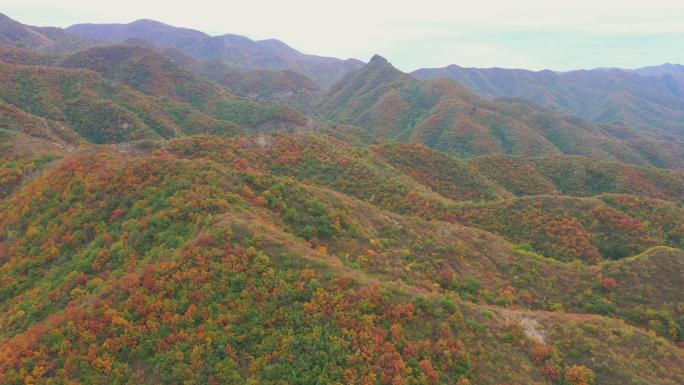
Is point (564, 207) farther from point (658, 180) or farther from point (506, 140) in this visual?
point (506, 140)

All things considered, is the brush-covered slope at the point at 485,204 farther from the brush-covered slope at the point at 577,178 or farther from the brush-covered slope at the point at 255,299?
the brush-covered slope at the point at 577,178

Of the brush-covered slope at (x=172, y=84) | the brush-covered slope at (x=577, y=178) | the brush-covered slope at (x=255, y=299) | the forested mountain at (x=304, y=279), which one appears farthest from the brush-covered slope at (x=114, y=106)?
the brush-covered slope at (x=577, y=178)

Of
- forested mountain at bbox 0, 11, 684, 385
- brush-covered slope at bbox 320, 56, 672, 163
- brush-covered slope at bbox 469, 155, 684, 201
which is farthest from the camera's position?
brush-covered slope at bbox 320, 56, 672, 163

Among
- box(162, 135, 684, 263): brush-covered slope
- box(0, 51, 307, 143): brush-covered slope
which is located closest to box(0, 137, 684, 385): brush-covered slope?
box(162, 135, 684, 263): brush-covered slope

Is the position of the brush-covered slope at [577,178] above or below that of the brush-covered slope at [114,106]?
below

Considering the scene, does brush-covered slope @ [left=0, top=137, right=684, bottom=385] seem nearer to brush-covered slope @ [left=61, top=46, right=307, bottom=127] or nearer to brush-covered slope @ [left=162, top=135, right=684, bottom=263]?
brush-covered slope @ [left=162, top=135, right=684, bottom=263]

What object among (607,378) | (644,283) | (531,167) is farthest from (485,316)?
(531,167)

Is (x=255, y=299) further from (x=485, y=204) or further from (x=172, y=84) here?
(x=172, y=84)

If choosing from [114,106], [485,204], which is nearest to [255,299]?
[485,204]
